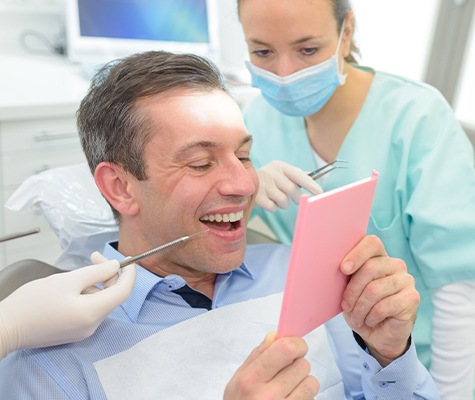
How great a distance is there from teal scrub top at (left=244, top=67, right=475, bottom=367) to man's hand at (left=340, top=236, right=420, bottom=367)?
0.39 meters

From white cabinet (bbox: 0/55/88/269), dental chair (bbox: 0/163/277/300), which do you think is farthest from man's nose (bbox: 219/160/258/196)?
white cabinet (bbox: 0/55/88/269)

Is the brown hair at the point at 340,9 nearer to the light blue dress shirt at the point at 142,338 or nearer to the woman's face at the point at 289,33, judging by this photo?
the woman's face at the point at 289,33

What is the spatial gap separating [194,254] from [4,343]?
0.40m

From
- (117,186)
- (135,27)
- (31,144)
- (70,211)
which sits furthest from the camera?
(135,27)

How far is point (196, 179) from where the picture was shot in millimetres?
1096

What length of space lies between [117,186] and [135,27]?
1.84m

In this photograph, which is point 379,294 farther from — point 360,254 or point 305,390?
point 305,390

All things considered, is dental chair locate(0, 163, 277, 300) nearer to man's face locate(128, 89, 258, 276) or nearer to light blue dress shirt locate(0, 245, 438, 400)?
light blue dress shirt locate(0, 245, 438, 400)

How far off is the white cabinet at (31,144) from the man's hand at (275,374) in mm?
1453

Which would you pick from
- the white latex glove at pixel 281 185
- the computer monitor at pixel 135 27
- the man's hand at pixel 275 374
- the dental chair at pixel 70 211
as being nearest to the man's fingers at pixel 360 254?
the man's hand at pixel 275 374

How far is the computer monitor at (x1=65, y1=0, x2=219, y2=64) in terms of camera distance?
8.94 ft

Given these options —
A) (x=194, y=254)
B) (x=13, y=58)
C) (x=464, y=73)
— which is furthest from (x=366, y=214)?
(x=13, y=58)

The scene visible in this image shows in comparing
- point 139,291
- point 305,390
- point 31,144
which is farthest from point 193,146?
point 31,144

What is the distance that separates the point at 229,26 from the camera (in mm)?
3064
